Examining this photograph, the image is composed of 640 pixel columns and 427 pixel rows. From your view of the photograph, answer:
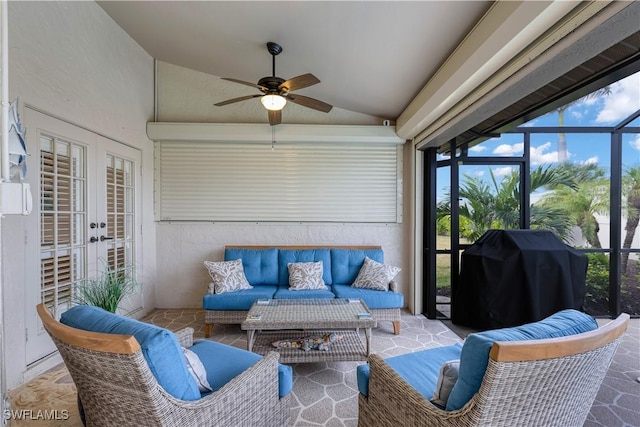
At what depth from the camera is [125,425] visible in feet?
3.60

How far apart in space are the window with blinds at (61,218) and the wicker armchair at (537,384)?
305 cm

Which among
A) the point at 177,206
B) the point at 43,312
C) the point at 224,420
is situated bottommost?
the point at 224,420

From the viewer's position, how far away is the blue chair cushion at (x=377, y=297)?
308cm

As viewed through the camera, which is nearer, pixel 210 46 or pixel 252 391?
pixel 252 391

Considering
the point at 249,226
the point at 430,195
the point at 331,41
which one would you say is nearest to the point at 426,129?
the point at 430,195

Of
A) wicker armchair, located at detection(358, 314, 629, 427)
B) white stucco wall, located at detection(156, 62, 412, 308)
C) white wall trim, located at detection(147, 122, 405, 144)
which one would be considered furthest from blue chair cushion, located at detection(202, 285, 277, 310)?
wicker armchair, located at detection(358, 314, 629, 427)

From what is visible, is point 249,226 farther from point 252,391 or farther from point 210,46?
point 252,391

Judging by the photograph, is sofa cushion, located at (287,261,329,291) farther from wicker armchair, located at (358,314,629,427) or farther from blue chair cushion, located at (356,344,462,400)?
wicker armchair, located at (358,314,629,427)

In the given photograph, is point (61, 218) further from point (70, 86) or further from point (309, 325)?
point (309, 325)

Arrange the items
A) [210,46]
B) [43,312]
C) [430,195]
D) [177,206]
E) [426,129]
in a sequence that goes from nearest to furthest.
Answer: [43,312] < [210,46] < [426,129] < [430,195] < [177,206]

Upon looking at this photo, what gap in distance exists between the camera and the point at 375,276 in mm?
3355

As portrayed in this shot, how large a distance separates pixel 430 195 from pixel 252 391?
10.1 feet

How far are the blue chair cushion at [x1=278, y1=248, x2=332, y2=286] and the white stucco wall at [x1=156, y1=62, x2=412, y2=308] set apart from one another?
28cm

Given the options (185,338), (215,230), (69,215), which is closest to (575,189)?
(185,338)
